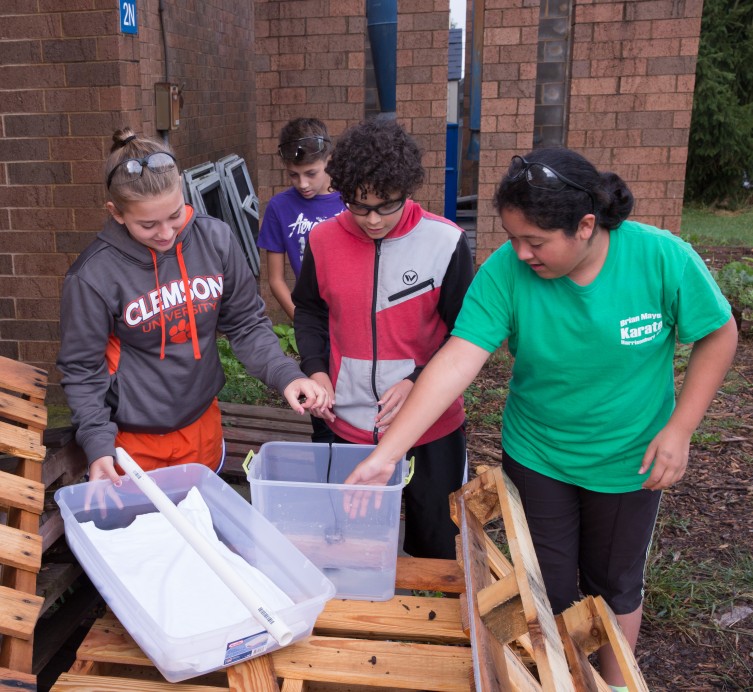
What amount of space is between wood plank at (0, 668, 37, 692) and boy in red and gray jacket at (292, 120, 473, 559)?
113 cm

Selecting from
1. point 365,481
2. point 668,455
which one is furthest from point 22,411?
point 668,455

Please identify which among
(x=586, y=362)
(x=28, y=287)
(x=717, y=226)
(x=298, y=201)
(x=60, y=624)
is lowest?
(x=717, y=226)

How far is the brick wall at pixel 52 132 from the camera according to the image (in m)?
4.50

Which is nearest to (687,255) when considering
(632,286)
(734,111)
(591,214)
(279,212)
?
(632,286)

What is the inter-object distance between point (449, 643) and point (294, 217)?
7.07 feet

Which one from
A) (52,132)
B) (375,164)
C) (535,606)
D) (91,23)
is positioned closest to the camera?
(535,606)

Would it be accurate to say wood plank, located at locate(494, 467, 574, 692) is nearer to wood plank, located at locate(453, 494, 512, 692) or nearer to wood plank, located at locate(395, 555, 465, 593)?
wood plank, located at locate(453, 494, 512, 692)

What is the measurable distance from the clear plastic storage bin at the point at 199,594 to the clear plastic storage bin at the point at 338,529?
0.07 m

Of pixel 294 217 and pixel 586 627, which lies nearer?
pixel 586 627

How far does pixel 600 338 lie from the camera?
213 centimetres

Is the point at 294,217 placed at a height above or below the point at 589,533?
above

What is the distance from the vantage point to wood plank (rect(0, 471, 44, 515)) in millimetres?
2051

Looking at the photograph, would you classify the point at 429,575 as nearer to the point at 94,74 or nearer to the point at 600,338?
the point at 600,338

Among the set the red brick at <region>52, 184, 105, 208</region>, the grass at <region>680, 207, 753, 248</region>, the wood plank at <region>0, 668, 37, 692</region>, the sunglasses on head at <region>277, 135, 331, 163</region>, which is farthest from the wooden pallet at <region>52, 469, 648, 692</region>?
the grass at <region>680, 207, 753, 248</region>
